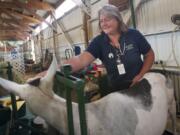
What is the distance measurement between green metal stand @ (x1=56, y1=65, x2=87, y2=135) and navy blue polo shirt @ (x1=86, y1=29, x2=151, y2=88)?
25.5 inches

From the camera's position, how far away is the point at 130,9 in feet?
11.4

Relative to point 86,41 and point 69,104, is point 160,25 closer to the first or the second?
point 69,104

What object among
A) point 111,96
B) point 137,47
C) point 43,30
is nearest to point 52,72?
point 111,96

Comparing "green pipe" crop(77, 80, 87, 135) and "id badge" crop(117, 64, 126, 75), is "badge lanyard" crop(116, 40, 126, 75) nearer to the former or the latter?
"id badge" crop(117, 64, 126, 75)

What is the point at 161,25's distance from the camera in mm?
3027

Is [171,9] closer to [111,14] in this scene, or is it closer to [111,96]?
[111,14]

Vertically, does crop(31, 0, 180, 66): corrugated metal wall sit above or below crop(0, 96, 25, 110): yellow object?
above

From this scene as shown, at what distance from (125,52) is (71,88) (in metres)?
0.78

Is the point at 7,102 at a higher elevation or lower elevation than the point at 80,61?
lower

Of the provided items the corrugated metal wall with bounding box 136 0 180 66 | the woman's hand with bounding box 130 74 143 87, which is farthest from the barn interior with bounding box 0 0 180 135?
the woman's hand with bounding box 130 74 143 87

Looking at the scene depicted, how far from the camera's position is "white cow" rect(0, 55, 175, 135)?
1.33 m

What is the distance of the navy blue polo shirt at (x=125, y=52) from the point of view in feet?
6.04

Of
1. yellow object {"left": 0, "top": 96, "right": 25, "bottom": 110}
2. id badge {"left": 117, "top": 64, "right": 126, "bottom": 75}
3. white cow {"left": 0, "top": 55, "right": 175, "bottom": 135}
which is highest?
id badge {"left": 117, "top": 64, "right": 126, "bottom": 75}

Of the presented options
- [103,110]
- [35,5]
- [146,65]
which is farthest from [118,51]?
[35,5]
